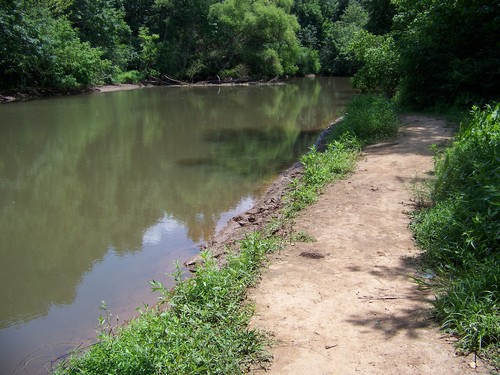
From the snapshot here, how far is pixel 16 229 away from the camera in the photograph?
7551 mm

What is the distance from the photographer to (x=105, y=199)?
916 centimetres

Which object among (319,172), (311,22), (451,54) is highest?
(311,22)

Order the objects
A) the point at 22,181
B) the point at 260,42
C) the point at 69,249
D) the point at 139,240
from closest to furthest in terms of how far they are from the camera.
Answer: the point at 69,249 → the point at 139,240 → the point at 22,181 → the point at 260,42

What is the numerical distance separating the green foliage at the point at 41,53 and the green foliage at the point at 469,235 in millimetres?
22037

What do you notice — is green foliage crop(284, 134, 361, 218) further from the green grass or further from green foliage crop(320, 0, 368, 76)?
green foliage crop(320, 0, 368, 76)

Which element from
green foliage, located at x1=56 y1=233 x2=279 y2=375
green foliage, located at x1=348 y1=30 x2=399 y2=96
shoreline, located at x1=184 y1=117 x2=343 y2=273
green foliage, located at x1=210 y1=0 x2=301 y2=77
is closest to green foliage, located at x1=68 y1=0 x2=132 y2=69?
green foliage, located at x1=210 y1=0 x2=301 y2=77

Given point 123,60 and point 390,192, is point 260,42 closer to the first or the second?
point 123,60

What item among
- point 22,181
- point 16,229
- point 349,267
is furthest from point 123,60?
point 349,267

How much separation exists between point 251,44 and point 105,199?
32.6 m

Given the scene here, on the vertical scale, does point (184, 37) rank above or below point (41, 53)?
above

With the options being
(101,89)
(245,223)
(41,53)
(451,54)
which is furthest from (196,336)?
(101,89)

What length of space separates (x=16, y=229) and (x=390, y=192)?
5824 millimetres

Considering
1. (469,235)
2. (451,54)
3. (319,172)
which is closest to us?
(469,235)

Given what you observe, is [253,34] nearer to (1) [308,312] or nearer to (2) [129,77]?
(2) [129,77]
